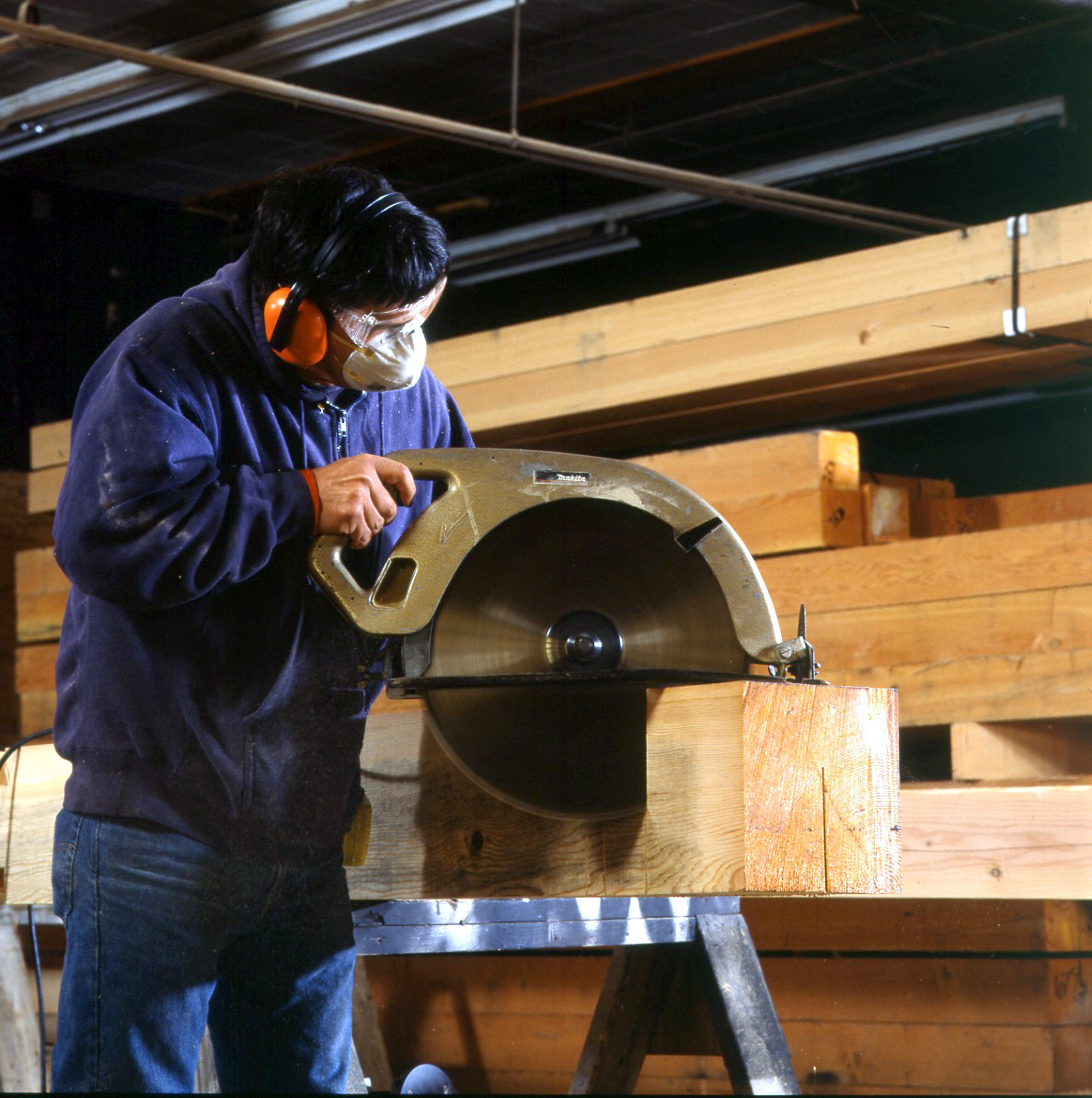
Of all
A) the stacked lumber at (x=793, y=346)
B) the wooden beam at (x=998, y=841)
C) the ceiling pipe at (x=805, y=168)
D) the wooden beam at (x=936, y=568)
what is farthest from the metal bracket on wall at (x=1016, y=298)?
the ceiling pipe at (x=805, y=168)

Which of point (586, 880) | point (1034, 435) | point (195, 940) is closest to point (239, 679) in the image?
A: point (195, 940)

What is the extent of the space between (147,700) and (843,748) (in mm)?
736

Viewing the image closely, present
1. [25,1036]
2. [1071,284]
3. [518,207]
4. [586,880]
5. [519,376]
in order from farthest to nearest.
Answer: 1. [518,207]
2. [519,376]
3. [25,1036]
4. [1071,284]
5. [586,880]

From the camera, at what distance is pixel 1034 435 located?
4480mm

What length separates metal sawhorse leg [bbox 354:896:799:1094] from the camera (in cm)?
247

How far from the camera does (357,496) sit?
A: 1612 mm

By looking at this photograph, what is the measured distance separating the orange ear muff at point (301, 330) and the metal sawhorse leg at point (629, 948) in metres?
0.97

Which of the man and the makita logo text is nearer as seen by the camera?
the man

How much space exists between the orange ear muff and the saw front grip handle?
0.21 metres

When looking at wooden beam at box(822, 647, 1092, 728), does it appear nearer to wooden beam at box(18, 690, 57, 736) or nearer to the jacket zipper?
the jacket zipper

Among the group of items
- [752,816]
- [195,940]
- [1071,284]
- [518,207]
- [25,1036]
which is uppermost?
[518,207]

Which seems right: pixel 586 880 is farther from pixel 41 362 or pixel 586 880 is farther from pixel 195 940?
pixel 41 362

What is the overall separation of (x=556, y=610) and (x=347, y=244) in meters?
0.47

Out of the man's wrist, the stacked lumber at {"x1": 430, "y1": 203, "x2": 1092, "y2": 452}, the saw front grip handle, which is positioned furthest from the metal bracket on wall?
the man's wrist
